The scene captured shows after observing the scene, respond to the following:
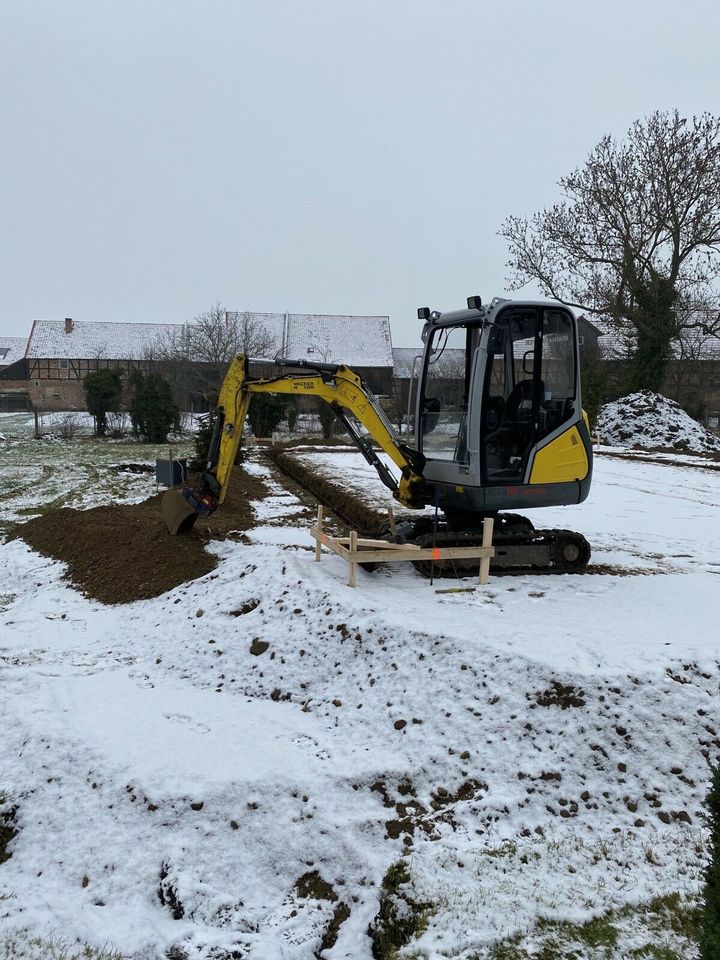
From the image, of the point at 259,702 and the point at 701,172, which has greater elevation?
the point at 701,172

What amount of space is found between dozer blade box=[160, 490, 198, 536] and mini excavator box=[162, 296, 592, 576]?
0.15ft

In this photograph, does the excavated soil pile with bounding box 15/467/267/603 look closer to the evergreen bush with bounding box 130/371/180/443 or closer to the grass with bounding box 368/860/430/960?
the grass with bounding box 368/860/430/960

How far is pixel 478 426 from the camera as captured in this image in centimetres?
780

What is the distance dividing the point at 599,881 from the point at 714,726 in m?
1.73

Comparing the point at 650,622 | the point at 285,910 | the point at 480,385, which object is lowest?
the point at 285,910

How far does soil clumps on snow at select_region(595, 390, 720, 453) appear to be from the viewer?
2628 cm

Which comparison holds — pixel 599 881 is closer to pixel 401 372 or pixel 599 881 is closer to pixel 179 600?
pixel 179 600

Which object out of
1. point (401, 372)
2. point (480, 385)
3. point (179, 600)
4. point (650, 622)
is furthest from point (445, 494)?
point (401, 372)

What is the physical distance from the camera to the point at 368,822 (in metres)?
4.64

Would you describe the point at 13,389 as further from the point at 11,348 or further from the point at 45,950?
the point at 45,950

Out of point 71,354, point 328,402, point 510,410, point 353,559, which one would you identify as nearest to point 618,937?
point 353,559

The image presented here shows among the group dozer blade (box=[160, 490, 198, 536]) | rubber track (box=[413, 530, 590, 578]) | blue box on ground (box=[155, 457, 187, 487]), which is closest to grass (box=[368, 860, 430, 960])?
rubber track (box=[413, 530, 590, 578])

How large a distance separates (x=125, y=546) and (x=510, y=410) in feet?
17.5

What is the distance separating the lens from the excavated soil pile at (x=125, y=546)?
8492mm
